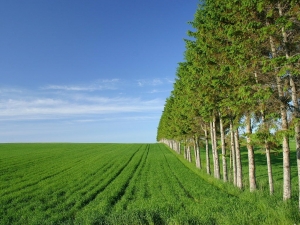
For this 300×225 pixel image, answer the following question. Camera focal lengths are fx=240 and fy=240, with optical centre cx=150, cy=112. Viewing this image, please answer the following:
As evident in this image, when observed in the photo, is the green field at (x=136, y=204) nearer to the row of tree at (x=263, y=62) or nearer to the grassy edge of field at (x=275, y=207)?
the grassy edge of field at (x=275, y=207)

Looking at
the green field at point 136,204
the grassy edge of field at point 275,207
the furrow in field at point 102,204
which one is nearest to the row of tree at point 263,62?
the grassy edge of field at point 275,207

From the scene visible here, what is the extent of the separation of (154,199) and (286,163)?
7.89 m

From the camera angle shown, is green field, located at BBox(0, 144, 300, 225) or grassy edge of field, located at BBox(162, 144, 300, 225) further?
green field, located at BBox(0, 144, 300, 225)

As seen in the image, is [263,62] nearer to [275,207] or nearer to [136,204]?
[275,207]

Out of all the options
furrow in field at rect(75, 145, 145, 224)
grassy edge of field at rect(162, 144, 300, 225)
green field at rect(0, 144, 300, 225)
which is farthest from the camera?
furrow in field at rect(75, 145, 145, 224)

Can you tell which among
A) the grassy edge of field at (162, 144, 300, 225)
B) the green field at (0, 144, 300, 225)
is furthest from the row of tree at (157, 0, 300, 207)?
the green field at (0, 144, 300, 225)

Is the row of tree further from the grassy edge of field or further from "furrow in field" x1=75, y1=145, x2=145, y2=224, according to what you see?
"furrow in field" x1=75, y1=145, x2=145, y2=224

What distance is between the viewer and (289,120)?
36.4ft

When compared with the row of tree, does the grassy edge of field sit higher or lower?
lower

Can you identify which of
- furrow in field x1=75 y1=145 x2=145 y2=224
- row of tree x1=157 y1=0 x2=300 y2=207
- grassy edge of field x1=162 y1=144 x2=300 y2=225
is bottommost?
furrow in field x1=75 y1=145 x2=145 y2=224

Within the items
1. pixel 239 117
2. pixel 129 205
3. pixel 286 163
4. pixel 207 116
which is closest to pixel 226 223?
pixel 286 163

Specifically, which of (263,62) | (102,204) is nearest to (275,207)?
(263,62)

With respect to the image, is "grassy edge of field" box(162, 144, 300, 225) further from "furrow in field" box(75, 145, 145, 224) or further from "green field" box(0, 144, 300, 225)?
"furrow in field" box(75, 145, 145, 224)

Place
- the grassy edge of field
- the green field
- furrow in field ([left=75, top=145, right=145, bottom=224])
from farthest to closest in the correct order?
furrow in field ([left=75, top=145, right=145, bottom=224]), the green field, the grassy edge of field
